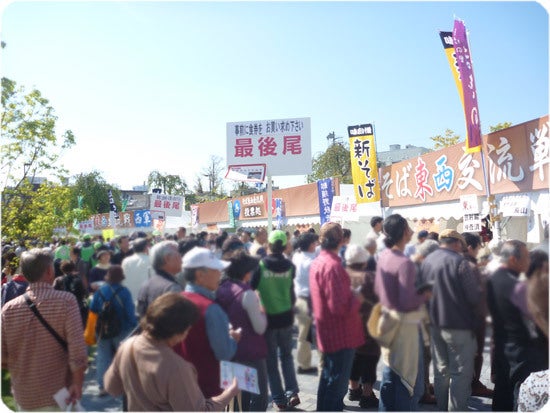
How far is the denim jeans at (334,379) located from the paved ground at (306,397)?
4cm

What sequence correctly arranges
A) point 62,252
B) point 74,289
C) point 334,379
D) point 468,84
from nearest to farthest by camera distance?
1. point 334,379
2. point 74,289
3. point 62,252
4. point 468,84

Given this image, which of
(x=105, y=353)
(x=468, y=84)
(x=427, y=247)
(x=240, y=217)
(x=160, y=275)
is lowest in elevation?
(x=105, y=353)

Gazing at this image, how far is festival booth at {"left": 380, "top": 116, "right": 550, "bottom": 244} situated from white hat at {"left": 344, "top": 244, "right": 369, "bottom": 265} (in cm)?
36

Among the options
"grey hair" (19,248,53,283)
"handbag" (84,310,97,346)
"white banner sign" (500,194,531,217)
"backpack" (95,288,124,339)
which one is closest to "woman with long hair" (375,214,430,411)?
"white banner sign" (500,194,531,217)

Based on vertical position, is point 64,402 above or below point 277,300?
below

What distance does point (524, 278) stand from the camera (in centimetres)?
177

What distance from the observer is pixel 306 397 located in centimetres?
198

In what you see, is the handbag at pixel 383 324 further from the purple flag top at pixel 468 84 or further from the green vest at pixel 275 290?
the purple flag top at pixel 468 84

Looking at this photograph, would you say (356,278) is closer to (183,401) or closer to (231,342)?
(231,342)

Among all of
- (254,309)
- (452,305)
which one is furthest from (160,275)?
(452,305)

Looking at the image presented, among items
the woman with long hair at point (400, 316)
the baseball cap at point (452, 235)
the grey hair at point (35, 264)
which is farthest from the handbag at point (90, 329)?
the baseball cap at point (452, 235)

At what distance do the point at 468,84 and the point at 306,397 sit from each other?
2.19 m

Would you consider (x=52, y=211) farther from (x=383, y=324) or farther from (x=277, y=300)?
(x=383, y=324)

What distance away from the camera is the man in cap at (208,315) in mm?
1902
